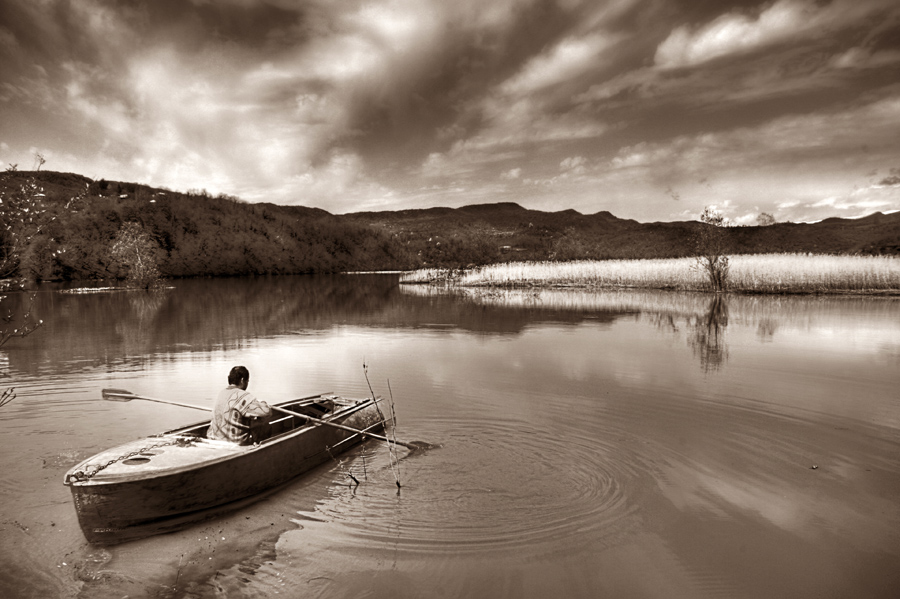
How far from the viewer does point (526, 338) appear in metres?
19.6

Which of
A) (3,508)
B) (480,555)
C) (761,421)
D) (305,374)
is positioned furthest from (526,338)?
(3,508)

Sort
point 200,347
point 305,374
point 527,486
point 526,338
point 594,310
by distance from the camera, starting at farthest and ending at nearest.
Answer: point 594,310 → point 526,338 → point 200,347 → point 305,374 → point 527,486

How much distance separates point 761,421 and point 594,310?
61.4 feet

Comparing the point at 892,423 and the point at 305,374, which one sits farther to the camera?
the point at 305,374

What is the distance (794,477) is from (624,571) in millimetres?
3754

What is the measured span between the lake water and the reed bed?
66.1 ft

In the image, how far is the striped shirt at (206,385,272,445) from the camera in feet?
25.1

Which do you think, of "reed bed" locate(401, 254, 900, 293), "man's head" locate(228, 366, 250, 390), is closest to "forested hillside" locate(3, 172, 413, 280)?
"reed bed" locate(401, 254, 900, 293)

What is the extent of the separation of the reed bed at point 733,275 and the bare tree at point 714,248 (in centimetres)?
115

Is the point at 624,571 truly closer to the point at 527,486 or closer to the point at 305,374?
the point at 527,486

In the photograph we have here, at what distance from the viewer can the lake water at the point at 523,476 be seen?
5.46m

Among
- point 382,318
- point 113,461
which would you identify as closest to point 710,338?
point 382,318

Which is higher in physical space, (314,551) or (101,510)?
(101,510)

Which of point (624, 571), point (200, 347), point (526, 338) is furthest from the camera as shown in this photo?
point (526, 338)
